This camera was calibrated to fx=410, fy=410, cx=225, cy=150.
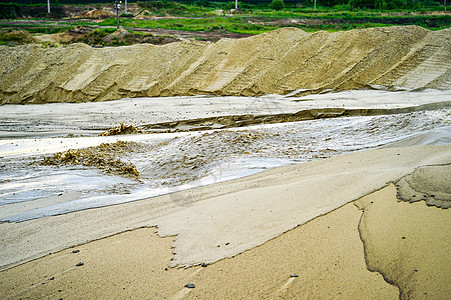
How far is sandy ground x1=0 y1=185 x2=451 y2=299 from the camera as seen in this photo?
8.70 ft

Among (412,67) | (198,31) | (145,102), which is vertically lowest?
(145,102)

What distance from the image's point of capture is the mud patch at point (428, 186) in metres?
3.53

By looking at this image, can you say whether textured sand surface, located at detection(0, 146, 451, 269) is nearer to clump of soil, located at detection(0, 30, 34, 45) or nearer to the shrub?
clump of soil, located at detection(0, 30, 34, 45)

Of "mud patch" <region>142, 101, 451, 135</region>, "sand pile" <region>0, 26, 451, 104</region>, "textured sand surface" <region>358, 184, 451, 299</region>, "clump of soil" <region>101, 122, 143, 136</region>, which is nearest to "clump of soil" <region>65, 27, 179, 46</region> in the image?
"sand pile" <region>0, 26, 451, 104</region>

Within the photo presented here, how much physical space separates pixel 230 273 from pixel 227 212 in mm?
1164

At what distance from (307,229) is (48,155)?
5979mm

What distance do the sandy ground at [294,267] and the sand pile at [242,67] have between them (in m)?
13.2

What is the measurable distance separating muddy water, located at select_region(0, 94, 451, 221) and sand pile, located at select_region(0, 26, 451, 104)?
7.15 meters

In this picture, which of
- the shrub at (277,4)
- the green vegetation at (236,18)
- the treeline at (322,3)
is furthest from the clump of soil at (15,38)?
the shrub at (277,4)

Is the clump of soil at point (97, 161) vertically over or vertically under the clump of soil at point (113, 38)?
under

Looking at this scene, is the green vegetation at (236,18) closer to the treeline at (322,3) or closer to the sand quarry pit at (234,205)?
the treeline at (322,3)

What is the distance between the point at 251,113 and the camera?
12867 millimetres

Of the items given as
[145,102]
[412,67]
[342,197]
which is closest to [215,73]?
[145,102]

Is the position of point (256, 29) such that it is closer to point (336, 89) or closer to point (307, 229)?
point (336, 89)
